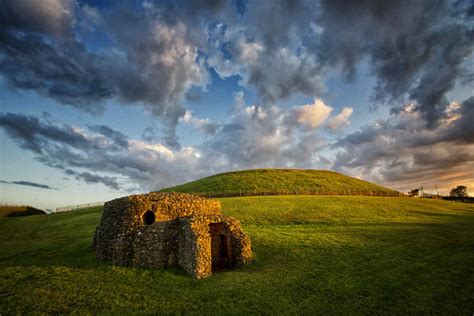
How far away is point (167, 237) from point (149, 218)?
288 cm

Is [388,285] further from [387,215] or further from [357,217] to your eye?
[387,215]

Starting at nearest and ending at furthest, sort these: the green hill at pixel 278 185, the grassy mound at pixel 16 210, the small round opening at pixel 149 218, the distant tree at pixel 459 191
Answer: the small round opening at pixel 149 218
the grassy mound at pixel 16 210
the green hill at pixel 278 185
the distant tree at pixel 459 191

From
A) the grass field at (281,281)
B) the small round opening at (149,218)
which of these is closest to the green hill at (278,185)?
the grass field at (281,281)

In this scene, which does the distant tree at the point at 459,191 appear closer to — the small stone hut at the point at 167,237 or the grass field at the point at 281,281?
A: the grass field at the point at 281,281

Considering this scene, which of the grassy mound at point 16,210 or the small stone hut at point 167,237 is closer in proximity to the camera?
the small stone hut at point 167,237

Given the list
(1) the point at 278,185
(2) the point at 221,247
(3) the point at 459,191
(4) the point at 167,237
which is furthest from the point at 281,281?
(3) the point at 459,191

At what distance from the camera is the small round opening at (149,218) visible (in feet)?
67.1

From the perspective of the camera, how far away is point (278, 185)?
246ft

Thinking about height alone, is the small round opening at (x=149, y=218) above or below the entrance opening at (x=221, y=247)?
above

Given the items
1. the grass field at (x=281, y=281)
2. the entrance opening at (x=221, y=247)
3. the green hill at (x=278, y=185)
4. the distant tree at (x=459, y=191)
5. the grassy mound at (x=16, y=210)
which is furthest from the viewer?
the distant tree at (x=459, y=191)

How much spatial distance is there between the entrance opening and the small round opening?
4.90m

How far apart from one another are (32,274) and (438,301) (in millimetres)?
24353

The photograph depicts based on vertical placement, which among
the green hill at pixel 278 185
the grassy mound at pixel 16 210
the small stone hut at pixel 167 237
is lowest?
the small stone hut at pixel 167 237

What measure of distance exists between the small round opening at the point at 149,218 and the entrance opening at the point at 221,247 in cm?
490
